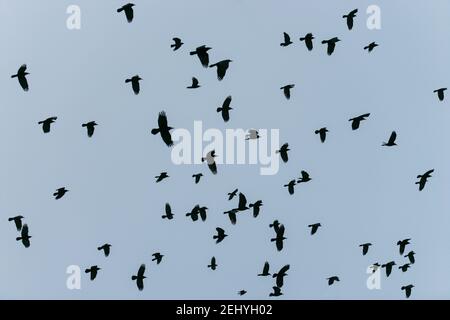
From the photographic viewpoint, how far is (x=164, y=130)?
25.3 ft

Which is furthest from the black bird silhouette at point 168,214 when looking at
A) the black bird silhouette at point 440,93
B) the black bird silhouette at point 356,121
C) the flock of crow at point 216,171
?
the black bird silhouette at point 440,93

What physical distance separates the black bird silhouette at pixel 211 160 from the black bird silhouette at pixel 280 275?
105 cm

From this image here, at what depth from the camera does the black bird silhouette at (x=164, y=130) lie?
7.68 m

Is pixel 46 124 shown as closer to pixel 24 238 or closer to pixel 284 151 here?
pixel 24 238

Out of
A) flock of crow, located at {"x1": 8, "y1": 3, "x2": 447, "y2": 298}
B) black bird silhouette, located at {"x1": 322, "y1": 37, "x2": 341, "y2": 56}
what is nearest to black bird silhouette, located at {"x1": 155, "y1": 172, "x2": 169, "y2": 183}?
flock of crow, located at {"x1": 8, "y1": 3, "x2": 447, "y2": 298}

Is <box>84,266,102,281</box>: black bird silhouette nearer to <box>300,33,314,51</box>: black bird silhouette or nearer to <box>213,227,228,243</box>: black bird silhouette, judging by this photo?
<box>213,227,228,243</box>: black bird silhouette

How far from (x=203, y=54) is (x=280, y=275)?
6.79ft

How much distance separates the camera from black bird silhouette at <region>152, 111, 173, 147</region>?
7.68 m

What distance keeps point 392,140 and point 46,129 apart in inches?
120
